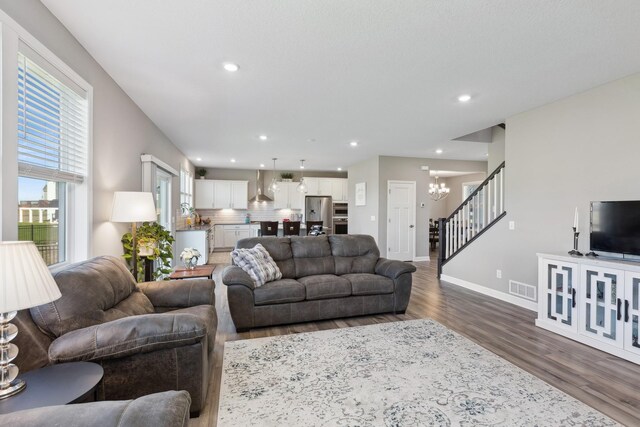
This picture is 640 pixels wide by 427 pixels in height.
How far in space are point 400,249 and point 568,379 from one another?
5205 millimetres

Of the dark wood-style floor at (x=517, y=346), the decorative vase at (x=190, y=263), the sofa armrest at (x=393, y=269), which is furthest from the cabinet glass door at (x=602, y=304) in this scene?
the decorative vase at (x=190, y=263)

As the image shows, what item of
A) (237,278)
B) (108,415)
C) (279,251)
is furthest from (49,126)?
(279,251)

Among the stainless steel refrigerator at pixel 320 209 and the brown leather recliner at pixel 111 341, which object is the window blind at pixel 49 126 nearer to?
the brown leather recliner at pixel 111 341

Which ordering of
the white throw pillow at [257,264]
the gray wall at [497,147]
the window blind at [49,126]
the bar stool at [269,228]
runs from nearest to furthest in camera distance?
the window blind at [49,126] < the white throw pillow at [257,264] < the gray wall at [497,147] < the bar stool at [269,228]

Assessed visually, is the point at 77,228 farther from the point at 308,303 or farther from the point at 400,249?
the point at 400,249

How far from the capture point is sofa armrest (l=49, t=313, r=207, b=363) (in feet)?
5.29

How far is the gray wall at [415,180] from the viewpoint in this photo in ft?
24.3

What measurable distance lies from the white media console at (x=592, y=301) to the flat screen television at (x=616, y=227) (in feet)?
0.78

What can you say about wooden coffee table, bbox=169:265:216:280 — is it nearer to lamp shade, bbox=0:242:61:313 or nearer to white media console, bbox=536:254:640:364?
lamp shade, bbox=0:242:61:313

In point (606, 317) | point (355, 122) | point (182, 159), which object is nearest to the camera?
point (606, 317)


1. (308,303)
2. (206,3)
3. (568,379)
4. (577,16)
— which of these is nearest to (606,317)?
(568,379)

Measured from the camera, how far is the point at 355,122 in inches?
185

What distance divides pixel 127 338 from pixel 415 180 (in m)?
7.06

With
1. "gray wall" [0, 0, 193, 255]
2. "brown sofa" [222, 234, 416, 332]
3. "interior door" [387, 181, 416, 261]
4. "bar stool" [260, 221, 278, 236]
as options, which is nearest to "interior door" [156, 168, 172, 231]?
"gray wall" [0, 0, 193, 255]
